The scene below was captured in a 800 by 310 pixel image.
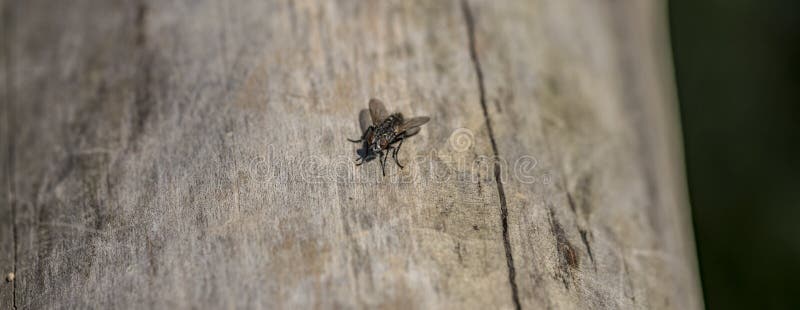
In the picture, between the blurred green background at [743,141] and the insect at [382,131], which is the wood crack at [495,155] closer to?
the insect at [382,131]

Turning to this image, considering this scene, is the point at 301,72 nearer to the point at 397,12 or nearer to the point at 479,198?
the point at 397,12

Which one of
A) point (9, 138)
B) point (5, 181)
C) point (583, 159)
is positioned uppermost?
point (9, 138)

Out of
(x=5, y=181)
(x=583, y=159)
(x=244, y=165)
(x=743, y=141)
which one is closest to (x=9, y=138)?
(x=5, y=181)

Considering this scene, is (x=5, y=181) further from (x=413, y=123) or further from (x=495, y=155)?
(x=495, y=155)

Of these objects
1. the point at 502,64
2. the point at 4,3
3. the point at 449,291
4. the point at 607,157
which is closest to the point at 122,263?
the point at 449,291

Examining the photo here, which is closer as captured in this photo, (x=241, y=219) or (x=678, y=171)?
(x=241, y=219)

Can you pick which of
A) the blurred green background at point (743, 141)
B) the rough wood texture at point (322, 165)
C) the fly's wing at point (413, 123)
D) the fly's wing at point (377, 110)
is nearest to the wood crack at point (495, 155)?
the rough wood texture at point (322, 165)
